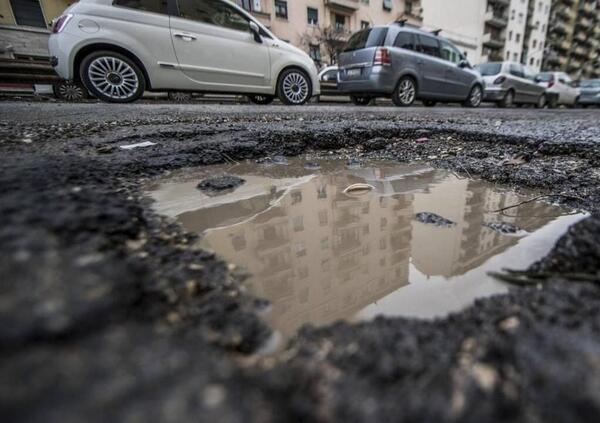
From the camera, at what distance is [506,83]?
1010 cm

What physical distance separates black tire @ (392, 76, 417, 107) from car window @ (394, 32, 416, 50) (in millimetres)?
619

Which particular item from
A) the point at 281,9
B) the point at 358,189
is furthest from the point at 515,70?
the point at 281,9

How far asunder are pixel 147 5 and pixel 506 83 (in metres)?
10.6

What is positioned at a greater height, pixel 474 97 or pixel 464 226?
pixel 474 97

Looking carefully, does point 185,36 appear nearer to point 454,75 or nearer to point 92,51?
point 92,51

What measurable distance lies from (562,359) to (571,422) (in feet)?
0.31

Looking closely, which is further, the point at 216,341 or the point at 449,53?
the point at 449,53

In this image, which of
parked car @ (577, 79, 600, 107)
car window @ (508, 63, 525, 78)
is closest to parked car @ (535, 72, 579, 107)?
parked car @ (577, 79, 600, 107)

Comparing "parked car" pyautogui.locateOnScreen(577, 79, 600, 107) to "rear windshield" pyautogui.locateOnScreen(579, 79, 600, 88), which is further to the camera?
"rear windshield" pyautogui.locateOnScreen(579, 79, 600, 88)

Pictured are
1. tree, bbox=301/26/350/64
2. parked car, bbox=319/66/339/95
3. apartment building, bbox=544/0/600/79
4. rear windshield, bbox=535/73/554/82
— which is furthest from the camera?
apartment building, bbox=544/0/600/79

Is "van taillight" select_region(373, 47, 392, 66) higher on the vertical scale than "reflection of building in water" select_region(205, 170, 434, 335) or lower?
higher

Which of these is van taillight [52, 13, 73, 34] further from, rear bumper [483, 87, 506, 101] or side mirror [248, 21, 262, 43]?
rear bumper [483, 87, 506, 101]

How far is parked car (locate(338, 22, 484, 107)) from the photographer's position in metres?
6.18

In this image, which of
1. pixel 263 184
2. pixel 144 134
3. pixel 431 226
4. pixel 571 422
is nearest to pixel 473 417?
pixel 571 422
